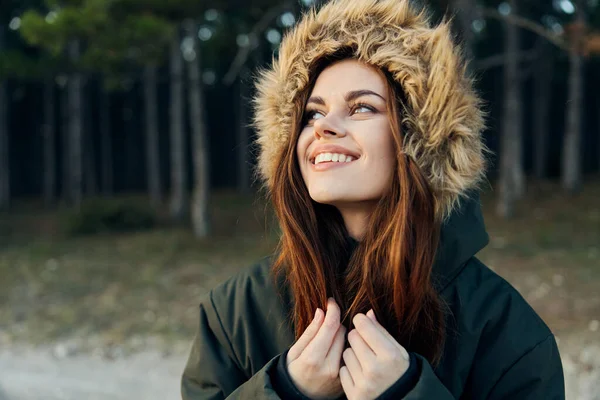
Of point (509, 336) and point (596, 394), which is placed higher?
point (509, 336)

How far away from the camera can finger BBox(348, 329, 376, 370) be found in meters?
1.34

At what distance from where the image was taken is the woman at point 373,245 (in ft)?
4.74

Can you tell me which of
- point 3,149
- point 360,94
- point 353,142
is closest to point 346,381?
point 353,142

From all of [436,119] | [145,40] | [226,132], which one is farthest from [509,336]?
[226,132]

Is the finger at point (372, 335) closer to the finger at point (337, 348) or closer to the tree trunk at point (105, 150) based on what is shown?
the finger at point (337, 348)

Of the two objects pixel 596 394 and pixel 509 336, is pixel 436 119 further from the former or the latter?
pixel 596 394

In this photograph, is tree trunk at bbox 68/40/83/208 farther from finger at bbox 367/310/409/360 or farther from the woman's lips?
finger at bbox 367/310/409/360

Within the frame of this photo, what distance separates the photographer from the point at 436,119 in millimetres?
1517

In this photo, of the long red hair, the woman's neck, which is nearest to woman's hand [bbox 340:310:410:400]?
the long red hair

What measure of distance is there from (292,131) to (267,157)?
17 centimetres

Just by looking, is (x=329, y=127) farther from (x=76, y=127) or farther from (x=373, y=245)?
(x=76, y=127)

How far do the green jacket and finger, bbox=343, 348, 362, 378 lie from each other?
148mm

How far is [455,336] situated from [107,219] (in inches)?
449

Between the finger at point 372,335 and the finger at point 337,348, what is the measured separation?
65 mm
